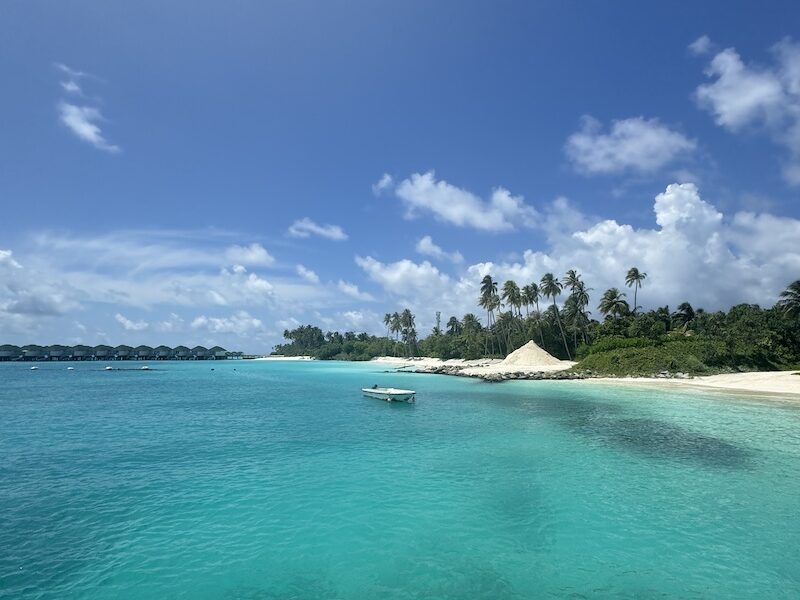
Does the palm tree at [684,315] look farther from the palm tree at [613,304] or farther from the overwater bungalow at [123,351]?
the overwater bungalow at [123,351]

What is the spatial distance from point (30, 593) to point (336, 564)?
676 cm

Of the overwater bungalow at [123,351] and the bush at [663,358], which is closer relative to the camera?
the bush at [663,358]

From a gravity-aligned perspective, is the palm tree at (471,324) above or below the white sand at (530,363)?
above

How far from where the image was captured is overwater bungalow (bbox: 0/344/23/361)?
576 ft

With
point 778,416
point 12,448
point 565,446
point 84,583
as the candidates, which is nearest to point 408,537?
point 84,583

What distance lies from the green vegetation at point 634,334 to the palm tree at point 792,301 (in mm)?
119

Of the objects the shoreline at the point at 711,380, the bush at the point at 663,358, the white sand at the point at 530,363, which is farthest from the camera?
the white sand at the point at 530,363

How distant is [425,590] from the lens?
31.6 feet

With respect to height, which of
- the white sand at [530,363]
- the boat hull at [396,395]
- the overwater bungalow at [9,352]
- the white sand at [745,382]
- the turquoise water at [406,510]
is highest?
the overwater bungalow at [9,352]

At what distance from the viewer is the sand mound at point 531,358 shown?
80750 mm

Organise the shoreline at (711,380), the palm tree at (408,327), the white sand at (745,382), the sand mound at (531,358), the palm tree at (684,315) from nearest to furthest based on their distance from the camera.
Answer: the white sand at (745,382), the shoreline at (711,380), the sand mound at (531,358), the palm tree at (684,315), the palm tree at (408,327)

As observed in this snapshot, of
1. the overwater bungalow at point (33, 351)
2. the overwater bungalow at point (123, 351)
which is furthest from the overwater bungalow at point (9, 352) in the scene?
the overwater bungalow at point (123, 351)

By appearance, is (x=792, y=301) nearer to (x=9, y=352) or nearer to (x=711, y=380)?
(x=711, y=380)

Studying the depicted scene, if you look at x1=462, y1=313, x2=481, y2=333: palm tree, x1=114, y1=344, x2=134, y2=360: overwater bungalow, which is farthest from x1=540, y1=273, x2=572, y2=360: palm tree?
x1=114, y1=344, x2=134, y2=360: overwater bungalow
